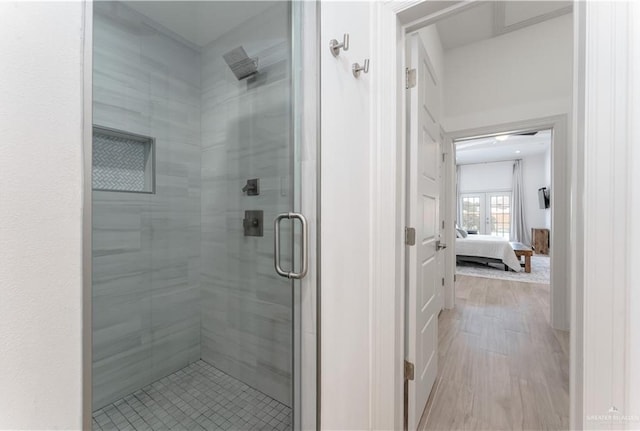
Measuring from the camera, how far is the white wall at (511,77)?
2844 millimetres

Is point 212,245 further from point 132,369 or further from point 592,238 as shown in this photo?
point 592,238

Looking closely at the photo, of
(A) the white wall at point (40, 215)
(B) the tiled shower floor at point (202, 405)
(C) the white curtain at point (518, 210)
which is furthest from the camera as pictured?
(C) the white curtain at point (518, 210)

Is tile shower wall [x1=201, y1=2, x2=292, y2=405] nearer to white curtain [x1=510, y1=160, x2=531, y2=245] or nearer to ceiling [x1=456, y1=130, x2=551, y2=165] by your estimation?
ceiling [x1=456, y1=130, x2=551, y2=165]

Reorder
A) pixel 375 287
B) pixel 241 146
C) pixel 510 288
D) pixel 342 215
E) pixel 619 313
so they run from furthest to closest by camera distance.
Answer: pixel 510 288
pixel 241 146
pixel 375 287
pixel 342 215
pixel 619 313

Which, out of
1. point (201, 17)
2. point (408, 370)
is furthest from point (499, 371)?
point (201, 17)

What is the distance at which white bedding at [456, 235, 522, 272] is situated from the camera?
527cm

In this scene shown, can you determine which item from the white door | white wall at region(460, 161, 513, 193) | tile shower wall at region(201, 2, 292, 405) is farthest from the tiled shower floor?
white wall at region(460, 161, 513, 193)

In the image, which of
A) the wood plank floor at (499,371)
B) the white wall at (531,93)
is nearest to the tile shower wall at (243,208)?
the wood plank floor at (499,371)

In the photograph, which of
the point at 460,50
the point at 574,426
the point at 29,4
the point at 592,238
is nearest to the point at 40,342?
the point at 29,4

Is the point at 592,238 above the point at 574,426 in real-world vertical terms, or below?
above

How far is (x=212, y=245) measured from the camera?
167 centimetres

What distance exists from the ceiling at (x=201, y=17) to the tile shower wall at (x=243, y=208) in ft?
0.18

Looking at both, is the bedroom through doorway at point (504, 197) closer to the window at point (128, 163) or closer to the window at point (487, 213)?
the window at point (487, 213)

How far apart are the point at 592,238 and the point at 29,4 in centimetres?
146
